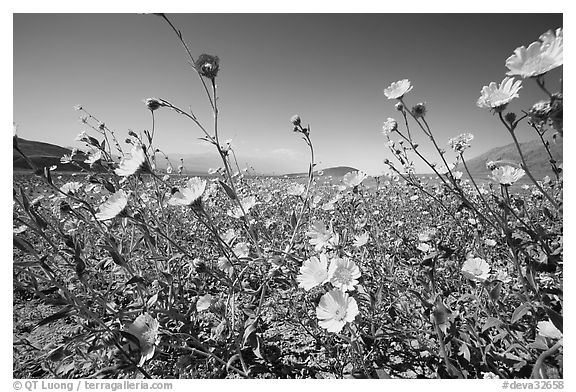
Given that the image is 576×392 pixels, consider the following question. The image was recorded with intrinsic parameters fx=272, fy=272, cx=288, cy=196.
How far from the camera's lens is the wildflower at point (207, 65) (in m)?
0.85

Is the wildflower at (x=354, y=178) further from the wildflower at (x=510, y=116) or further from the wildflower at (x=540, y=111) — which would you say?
the wildflower at (x=540, y=111)

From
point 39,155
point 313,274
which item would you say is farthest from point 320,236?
point 39,155

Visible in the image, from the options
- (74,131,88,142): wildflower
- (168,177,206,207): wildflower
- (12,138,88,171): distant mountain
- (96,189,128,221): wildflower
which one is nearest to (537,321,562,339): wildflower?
(168,177,206,207): wildflower

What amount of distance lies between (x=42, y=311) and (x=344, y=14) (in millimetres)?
2067

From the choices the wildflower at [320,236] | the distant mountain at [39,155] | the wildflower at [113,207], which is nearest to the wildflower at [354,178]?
the wildflower at [320,236]

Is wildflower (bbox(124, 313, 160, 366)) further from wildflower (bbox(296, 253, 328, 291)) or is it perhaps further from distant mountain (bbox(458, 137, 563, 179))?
distant mountain (bbox(458, 137, 563, 179))

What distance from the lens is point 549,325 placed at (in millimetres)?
690

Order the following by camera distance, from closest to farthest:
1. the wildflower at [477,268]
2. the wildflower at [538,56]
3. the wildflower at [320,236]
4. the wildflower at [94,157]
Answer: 1. the wildflower at [538,56]
2. the wildflower at [477,268]
3. the wildflower at [320,236]
4. the wildflower at [94,157]

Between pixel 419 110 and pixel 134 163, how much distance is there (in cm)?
99

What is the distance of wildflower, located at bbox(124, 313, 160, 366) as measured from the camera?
0.79 meters

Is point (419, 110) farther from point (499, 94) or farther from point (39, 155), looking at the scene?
point (39, 155)

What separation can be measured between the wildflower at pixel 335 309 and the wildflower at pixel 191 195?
49 centimetres
